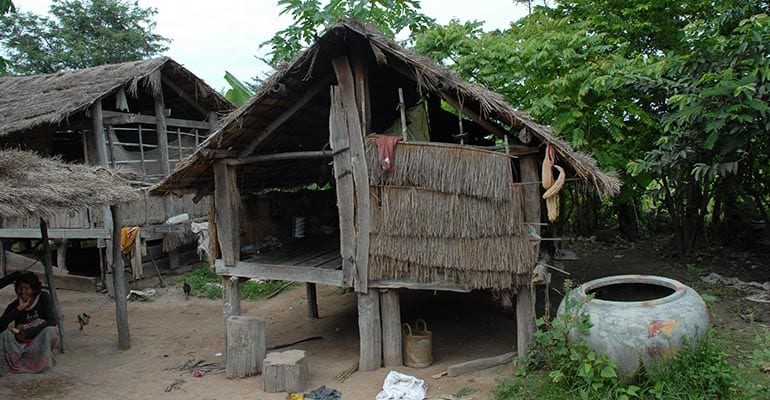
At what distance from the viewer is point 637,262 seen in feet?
35.3

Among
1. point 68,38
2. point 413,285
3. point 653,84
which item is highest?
point 68,38

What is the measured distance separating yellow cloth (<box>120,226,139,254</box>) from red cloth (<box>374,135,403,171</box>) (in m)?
7.53

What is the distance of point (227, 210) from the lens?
23.8 feet

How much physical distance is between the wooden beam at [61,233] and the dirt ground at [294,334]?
53.6 inches

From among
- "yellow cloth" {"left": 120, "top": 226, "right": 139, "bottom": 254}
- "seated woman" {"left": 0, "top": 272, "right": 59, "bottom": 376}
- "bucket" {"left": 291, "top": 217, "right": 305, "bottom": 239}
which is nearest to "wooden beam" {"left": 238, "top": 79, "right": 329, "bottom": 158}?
"bucket" {"left": 291, "top": 217, "right": 305, "bottom": 239}

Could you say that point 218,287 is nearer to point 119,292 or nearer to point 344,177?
point 119,292

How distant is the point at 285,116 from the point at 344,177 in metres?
1.21

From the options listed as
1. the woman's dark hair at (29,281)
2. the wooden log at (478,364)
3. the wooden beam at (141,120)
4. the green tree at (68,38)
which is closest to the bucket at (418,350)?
the wooden log at (478,364)

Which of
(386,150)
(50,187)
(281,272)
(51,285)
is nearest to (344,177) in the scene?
(386,150)

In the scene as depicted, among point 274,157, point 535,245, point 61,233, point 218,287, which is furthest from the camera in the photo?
point 218,287

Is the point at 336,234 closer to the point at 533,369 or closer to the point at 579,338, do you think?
the point at 533,369

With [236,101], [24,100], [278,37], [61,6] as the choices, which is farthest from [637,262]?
[61,6]

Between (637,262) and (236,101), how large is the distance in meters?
11.3

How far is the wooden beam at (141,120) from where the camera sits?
37.4 feet
